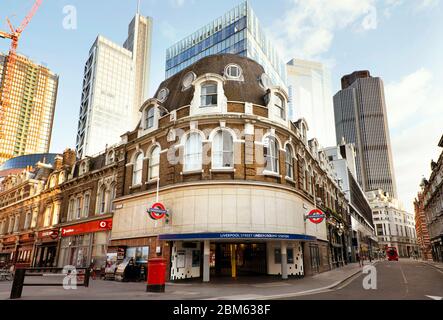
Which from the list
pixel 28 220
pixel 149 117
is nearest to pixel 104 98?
pixel 28 220

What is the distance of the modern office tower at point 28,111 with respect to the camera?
16938 centimetres

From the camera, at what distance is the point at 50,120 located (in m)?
193

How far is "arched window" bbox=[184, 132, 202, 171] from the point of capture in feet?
68.2

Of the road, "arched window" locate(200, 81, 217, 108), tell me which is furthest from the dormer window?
the road

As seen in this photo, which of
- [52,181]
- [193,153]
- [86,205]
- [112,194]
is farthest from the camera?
[52,181]

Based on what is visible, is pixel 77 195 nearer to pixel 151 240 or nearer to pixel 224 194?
pixel 151 240

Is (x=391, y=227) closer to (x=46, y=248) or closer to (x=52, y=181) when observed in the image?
(x=52, y=181)

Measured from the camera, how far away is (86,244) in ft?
94.5

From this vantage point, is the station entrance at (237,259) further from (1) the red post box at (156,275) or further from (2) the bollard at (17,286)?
(2) the bollard at (17,286)

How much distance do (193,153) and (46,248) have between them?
24.9m

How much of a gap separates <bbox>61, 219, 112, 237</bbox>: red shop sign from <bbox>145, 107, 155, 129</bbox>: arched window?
8803mm

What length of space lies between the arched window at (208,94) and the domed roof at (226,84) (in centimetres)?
96

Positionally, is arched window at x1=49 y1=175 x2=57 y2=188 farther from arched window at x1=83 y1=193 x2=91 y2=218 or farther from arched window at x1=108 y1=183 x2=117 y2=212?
arched window at x1=108 y1=183 x2=117 y2=212
